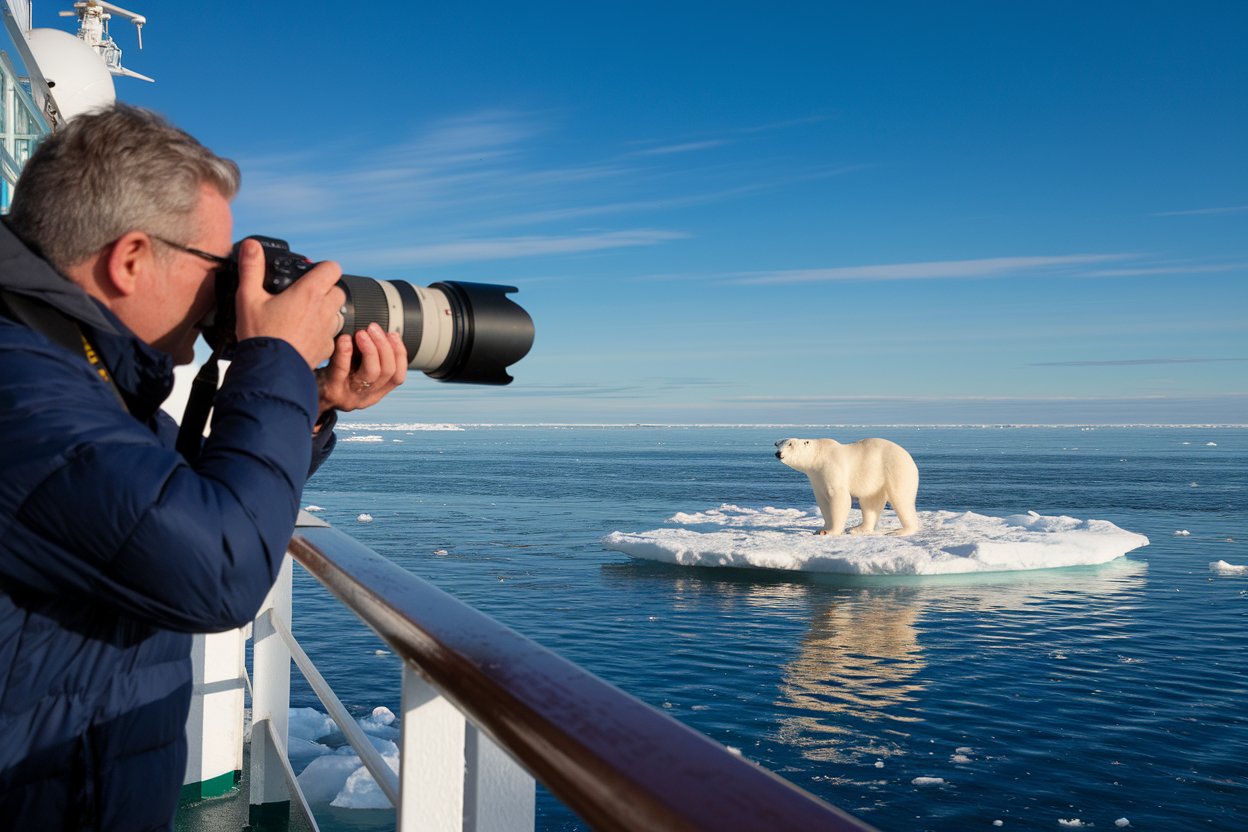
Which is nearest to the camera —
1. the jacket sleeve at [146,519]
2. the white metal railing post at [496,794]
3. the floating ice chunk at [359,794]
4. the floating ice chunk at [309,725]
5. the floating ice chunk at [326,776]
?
the jacket sleeve at [146,519]

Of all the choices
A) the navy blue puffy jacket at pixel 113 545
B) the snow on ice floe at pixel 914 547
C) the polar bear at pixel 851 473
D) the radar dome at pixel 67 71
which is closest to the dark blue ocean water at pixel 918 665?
the snow on ice floe at pixel 914 547

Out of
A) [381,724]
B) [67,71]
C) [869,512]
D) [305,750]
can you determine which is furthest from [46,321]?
[869,512]

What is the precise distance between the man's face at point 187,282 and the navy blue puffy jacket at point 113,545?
0.24 ft

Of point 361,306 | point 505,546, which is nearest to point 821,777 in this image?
point 361,306

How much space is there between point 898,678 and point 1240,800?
345cm

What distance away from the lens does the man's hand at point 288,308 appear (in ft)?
2.79

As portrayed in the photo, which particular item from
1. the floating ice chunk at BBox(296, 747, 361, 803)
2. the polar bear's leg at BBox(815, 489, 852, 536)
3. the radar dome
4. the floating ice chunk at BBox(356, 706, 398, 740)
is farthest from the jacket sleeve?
the polar bear's leg at BBox(815, 489, 852, 536)

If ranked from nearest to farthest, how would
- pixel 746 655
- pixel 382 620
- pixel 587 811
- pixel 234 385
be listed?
pixel 587 811 < pixel 234 385 < pixel 382 620 < pixel 746 655

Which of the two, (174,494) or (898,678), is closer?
(174,494)

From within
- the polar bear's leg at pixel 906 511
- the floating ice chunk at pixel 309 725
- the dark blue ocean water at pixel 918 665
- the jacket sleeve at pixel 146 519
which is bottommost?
the dark blue ocean water at pixel 918 665

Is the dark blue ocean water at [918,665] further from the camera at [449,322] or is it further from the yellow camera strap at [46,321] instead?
the yellow camera strap at [46,321]

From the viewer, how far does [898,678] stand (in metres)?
10.1

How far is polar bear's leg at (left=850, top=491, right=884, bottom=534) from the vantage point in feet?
56.9

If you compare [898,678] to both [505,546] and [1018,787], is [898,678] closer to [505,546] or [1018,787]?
[1018,787]
